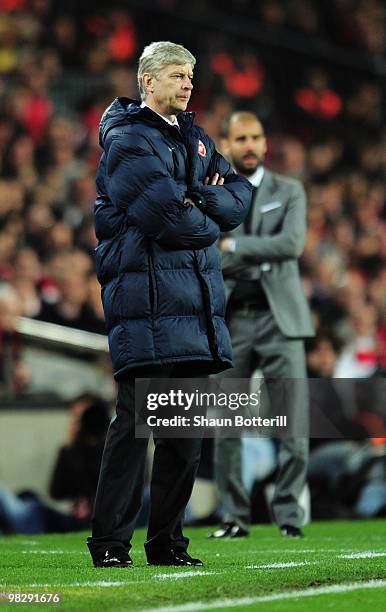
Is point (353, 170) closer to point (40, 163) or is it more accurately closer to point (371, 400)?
point (40, 163)

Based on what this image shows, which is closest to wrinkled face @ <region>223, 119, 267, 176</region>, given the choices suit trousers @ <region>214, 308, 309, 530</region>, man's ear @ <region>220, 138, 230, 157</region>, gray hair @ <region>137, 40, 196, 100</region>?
man's ear @ <region>220, 138, 230, 157</region>

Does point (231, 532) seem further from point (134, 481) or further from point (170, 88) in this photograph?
point (170, 88)

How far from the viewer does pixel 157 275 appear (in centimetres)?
520

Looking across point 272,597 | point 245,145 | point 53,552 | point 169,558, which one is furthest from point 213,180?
point 245,145

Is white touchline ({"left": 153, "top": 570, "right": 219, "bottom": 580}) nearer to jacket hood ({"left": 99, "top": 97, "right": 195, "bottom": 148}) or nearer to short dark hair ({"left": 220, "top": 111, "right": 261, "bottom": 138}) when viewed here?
jacket hood ({"left": 99, "top": 97, "right": 195, "bottom": 148})

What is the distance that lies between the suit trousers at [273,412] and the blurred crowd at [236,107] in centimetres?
413

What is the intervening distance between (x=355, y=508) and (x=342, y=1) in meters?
10.3

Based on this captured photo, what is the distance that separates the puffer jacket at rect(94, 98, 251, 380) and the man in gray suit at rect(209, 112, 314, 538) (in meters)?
2.19

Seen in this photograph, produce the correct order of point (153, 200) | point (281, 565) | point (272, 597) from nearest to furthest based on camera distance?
point (272, 597), point (153, 200), point (281, 565)

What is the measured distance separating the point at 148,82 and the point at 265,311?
2.52 metres

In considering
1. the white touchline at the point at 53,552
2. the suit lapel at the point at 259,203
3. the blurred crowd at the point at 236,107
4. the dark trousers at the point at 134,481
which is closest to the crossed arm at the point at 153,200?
the dark trousers at the point at 134,481

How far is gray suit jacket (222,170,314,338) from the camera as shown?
296 inches

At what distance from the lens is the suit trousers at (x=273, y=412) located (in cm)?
749

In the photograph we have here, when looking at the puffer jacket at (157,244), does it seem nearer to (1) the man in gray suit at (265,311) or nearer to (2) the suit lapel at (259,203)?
(1) the man in gray suit at (265,311)
